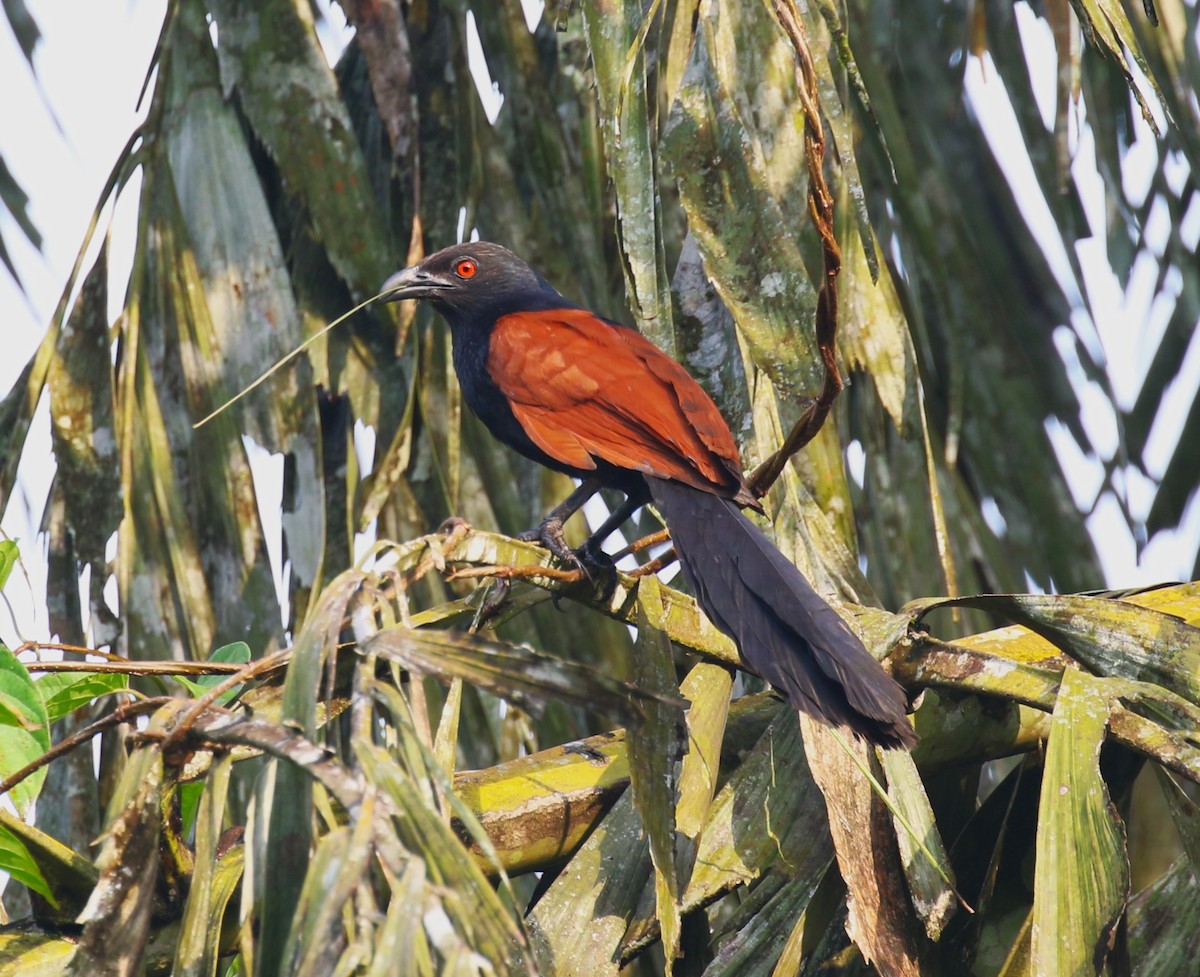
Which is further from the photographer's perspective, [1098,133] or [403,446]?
[1098,133]

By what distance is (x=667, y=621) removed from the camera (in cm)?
214

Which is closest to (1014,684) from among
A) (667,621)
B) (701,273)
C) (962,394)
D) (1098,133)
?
(667,621)

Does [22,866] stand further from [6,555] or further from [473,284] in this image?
[473,284]

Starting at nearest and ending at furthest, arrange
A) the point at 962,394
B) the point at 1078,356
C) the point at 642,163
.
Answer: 1. the point at 642,163
2. the point at 962,394
3. the point at 1078,356

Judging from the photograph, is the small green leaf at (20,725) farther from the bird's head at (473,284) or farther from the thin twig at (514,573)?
the bird's head at (473,284)

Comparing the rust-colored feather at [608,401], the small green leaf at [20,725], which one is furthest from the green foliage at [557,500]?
the rust-colored feather at [608,401]

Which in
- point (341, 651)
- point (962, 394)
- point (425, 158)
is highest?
point (425, 158)

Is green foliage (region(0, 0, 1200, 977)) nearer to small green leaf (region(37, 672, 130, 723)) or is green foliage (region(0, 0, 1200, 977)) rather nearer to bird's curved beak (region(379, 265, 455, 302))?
small green leaf (region(37, 672, 130, 723))

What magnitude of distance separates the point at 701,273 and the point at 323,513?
1.01 metres

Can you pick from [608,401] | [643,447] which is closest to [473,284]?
[608,401]

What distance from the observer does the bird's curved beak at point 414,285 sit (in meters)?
3.04

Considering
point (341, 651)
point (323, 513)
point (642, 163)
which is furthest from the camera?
point (323, 513)

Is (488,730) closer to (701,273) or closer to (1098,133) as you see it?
(701,273)

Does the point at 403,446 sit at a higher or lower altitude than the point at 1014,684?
higher
